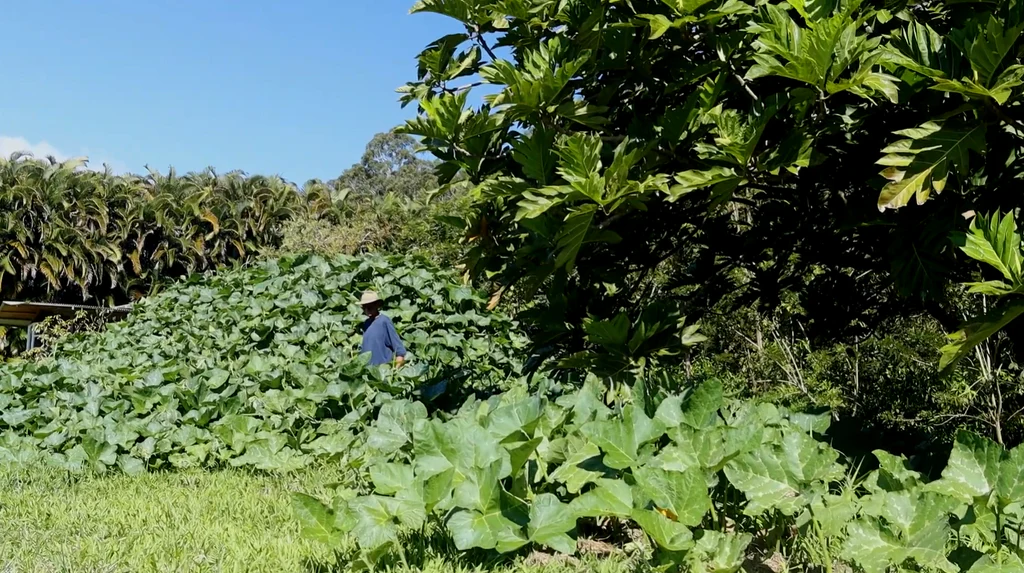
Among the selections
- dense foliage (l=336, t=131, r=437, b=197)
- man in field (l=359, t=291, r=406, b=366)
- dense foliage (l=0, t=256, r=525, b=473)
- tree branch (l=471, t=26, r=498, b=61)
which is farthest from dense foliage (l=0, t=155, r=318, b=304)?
dense foliage (l=336, t=131, r=437, b=197)

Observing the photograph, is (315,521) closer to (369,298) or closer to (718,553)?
(718,553)

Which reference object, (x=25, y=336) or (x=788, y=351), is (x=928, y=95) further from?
(x=25, y=336)

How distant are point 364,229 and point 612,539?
11.0 m

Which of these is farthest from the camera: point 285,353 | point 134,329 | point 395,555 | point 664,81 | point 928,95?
point 134,329

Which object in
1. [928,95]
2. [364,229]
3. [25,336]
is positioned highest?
[928,95]

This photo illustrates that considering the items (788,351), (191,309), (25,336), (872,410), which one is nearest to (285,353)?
(191,309)

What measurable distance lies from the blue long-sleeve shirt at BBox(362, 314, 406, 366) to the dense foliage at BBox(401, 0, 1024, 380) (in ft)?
10.9

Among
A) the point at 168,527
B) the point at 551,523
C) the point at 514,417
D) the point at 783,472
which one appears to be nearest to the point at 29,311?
the point at 168,527

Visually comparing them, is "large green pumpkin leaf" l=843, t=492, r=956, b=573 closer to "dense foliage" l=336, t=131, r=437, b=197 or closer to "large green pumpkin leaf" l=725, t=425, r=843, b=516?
"large green pumpkin leaf" l=725, t=425, r=843, b=516

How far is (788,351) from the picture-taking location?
6.08 meters

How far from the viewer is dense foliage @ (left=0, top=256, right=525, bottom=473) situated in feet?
17.0

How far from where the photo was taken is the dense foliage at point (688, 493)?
86.4 inches

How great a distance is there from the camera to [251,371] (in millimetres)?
6078

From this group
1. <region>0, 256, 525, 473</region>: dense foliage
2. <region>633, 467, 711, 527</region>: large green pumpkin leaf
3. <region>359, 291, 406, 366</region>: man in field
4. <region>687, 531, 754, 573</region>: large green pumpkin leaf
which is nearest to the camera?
<region>687, 531, 754, 573</region>: large green pumpkin leaf
